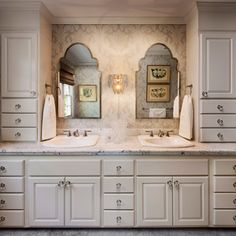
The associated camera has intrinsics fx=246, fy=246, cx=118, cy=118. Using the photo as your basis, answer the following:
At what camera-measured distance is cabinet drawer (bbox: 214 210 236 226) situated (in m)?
2.27

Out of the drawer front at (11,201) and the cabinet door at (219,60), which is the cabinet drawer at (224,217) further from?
the drawer front at (11,201)

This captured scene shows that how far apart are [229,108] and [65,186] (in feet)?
5.91

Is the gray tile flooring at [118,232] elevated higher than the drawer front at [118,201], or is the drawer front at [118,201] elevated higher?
the drawer front at [118,201]

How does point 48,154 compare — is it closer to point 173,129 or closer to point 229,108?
point 173,129

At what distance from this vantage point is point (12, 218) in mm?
2264

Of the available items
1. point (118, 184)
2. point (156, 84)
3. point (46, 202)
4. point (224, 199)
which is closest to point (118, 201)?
point (118, 184)

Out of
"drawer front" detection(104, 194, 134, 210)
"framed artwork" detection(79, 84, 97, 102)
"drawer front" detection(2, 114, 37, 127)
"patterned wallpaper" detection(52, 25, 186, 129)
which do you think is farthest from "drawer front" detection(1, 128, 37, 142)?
→ "drawer front" detection(104, 194, 134, 210)

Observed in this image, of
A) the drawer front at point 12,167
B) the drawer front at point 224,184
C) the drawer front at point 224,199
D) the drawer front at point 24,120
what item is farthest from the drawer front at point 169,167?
the drawer front at point 24,120

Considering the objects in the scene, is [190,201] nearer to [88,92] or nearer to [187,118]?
[187,118]

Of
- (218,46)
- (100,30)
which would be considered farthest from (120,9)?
(218,46)

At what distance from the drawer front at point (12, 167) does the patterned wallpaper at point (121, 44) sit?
125 centimetres

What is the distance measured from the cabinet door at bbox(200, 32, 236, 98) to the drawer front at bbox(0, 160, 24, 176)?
1962 mm

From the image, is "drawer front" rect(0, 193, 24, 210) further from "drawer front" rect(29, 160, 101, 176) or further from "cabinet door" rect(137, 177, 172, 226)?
"cabinet door" rect(137, 177, 172, 226)

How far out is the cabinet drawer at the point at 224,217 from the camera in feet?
7.45
